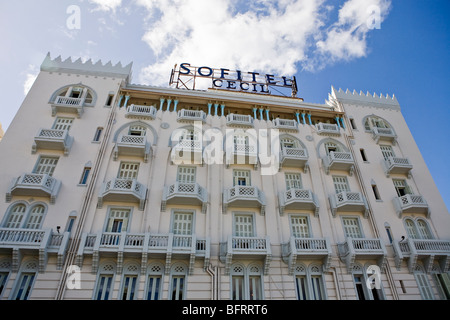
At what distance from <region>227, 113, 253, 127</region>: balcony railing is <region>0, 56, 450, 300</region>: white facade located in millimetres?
113

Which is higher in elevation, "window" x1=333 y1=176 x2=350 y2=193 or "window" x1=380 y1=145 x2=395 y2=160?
"window" x1=380 y1=145 x2=395 y2=160

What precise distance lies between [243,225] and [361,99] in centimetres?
2023

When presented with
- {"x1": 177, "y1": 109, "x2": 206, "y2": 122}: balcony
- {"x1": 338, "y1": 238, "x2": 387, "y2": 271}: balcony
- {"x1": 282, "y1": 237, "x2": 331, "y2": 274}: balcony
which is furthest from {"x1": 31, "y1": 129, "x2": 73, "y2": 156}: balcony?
{"x1": 338, "y1": 238, "x2": 387, "y2": 271}: balcony

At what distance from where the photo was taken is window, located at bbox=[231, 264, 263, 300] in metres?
18.1

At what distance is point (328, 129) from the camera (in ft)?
89.3

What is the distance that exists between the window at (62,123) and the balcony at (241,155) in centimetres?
1353

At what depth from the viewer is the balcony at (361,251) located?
63.2 ft

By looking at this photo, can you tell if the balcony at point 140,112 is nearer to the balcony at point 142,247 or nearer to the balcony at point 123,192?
the balcony at point 123,192

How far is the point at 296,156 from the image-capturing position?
23.8 metres

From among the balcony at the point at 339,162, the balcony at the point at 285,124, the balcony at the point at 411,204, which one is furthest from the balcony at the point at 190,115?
the balcony at the point at 411,204

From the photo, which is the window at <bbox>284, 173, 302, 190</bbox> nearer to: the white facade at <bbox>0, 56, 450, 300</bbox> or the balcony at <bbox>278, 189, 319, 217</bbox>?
the white facade at <bbox>0, 56, 450, 300</bbox>

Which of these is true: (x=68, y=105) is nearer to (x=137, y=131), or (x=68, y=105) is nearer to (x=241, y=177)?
(x=137, y=131)

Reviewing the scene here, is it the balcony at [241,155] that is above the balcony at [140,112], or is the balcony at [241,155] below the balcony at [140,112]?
below
